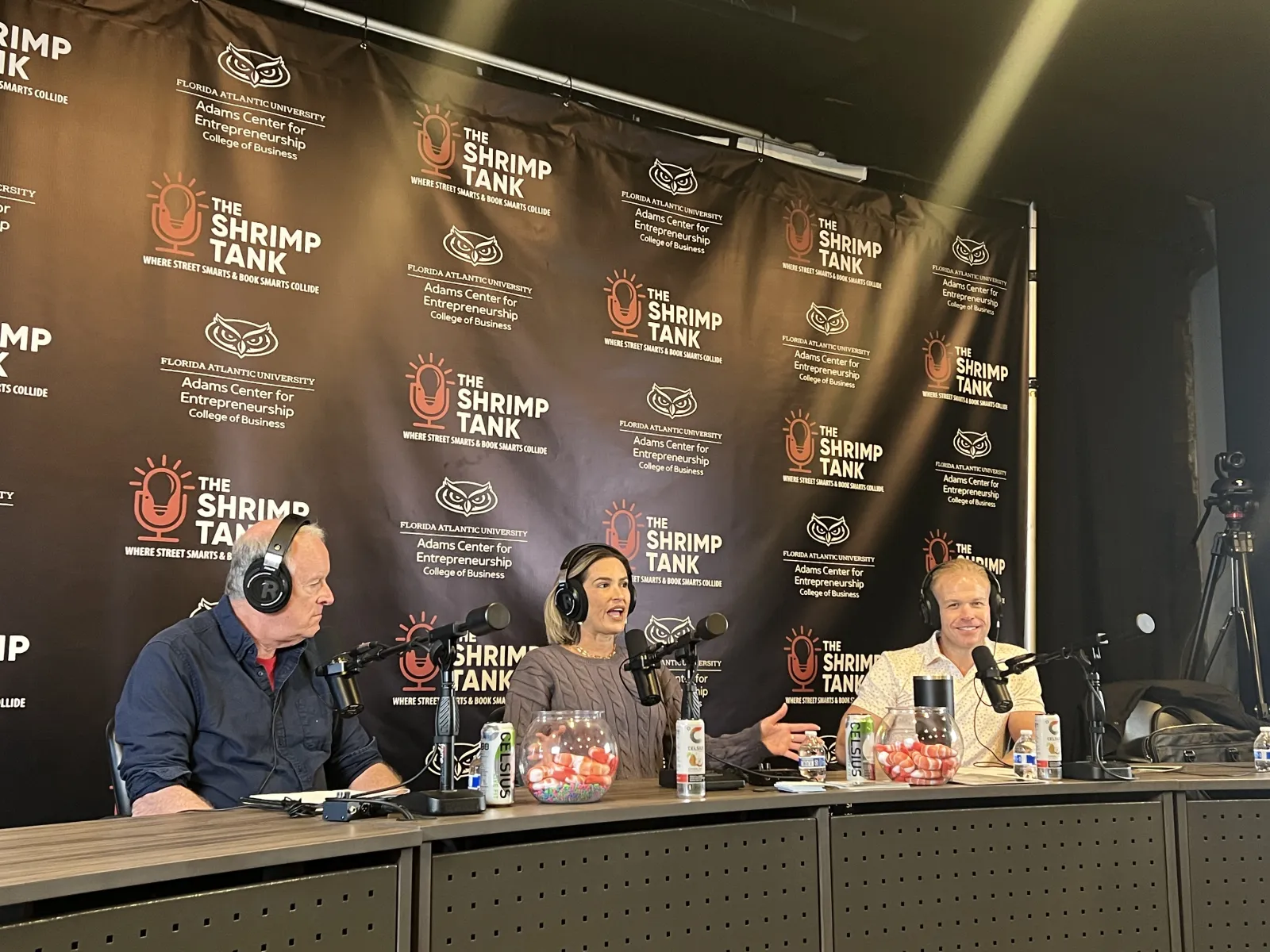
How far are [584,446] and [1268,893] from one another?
2.31m

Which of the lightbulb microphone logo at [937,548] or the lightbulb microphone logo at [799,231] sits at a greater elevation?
the lightbulb microphone logo at [799,231]

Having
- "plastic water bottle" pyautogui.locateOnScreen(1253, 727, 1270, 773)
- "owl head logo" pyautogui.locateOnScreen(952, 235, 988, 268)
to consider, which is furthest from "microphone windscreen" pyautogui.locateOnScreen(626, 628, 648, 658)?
"owl head logo" pyautogui.locateOnScreen(952, 235, 988, 268)

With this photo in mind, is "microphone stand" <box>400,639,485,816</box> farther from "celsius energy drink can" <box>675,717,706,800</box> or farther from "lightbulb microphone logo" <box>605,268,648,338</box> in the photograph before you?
"lightbulb microphone logo" <box>605,268,648,338</box>

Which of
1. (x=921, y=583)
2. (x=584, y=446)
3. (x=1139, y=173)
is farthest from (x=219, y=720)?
(x=1139, y=173)

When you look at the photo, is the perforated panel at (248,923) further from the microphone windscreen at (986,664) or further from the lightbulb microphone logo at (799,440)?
the lightbulb microphone logo at (799,440)

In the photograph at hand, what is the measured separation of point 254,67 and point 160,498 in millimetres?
1314

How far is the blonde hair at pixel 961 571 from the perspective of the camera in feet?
11.7

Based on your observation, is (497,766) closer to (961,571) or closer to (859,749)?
(859,749)

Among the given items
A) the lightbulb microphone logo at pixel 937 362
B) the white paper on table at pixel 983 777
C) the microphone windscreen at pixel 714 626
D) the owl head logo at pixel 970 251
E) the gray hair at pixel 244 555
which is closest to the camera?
the microphone windscreen at pixel 714 626

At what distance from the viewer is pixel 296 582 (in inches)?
107

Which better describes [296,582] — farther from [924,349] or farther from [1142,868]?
[924,349]

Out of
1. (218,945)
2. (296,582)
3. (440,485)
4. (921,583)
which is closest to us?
(218,945)

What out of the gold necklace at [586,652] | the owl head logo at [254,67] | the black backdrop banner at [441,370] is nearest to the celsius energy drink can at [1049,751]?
the gold necklace at [586,652]

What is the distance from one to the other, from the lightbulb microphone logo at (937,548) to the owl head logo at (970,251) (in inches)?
46.8
